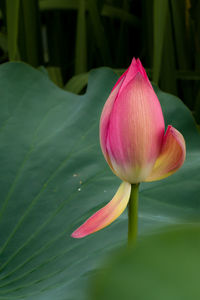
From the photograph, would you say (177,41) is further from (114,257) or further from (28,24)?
(114,257)

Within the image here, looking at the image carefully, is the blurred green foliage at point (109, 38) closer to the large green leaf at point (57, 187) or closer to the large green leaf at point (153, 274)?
the large green leaf at point (57, 187)

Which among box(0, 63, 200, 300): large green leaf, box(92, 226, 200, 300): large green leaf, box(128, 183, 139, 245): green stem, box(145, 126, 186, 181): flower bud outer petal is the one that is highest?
box(92, 226, 200, 300): large green leaf

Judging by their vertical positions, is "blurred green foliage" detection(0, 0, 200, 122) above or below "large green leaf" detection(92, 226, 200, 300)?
below

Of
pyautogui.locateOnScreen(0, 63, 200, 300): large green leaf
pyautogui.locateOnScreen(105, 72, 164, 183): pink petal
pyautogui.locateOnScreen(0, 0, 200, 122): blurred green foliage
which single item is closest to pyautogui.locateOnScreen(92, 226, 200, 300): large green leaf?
pyautogui.locateOnScreen(105, 72, 164, 183): pink petal

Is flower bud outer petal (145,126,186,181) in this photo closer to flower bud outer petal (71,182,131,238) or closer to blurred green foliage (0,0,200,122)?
flower bud outer petal (71,182,131,238)

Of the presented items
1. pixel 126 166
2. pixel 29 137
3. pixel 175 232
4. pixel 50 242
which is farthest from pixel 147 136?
pixel 29 137

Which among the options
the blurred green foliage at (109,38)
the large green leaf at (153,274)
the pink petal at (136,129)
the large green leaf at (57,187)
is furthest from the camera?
the blurred green foliage at (109,38)

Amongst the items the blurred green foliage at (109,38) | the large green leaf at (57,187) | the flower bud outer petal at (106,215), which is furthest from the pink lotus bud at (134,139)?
the blurred green foliage at (109,38)
